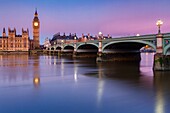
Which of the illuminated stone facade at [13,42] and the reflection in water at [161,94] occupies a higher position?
the illuminated stone facade at [13,42]

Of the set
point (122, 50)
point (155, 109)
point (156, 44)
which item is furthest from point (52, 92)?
point (122, 50)

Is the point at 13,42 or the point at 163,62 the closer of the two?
the point at 163,62

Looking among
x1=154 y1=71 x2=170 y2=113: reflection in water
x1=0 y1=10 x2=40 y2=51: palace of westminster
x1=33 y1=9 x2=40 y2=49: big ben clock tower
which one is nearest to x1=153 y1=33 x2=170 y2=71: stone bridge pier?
x1=154 y1=71 x2=170 y2=113: reflection in water

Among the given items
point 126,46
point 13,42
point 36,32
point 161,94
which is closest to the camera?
point 161,94

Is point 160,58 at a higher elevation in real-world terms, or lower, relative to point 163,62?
higher

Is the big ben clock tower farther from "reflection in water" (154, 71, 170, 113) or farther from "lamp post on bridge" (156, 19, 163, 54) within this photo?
"reflection in water" (154, 71, 170, 113)

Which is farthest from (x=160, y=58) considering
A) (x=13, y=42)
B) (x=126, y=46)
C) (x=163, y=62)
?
(x=13, y=42)

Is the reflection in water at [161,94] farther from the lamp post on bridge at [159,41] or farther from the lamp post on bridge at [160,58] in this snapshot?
the lamp post on bridge at [159,41]

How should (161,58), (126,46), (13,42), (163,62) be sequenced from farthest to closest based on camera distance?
1. (13,42)
2. (126,46)
3. (163,62)
4. (161,58)

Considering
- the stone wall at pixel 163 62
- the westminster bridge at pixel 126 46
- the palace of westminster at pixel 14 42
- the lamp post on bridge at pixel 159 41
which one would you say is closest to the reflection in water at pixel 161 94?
the stone wall at pixel 163 62

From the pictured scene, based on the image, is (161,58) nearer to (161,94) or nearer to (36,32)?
(161,94)

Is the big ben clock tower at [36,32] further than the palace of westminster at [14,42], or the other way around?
the big ben clock tower at [36,32]

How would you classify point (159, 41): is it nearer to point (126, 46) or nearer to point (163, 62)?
point (163, 62)

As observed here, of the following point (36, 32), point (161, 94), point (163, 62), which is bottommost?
point (161, 94)
